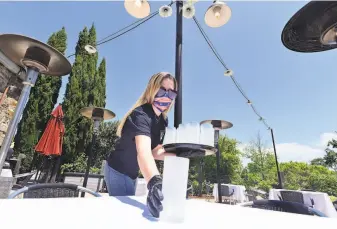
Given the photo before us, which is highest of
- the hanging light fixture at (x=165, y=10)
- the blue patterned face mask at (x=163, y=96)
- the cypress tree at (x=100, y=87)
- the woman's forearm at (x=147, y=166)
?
the cypress tree at (x=100, y=87)

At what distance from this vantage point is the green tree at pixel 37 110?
8.84m

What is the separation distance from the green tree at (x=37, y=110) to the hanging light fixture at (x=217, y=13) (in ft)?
29.4

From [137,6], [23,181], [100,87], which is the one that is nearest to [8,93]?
[137,6]

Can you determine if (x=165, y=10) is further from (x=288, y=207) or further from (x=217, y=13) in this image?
(x=288, y=207)

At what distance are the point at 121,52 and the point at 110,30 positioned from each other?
9.54ft

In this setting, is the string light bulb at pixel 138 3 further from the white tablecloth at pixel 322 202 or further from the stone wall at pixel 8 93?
the white tablecloth at pixel 322 202

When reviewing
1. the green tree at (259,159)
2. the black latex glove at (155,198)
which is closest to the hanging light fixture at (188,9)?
the black latex glove at (155,198)

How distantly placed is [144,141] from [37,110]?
10754mm

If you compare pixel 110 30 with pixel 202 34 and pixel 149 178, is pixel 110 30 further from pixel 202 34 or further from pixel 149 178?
pixel 149 178

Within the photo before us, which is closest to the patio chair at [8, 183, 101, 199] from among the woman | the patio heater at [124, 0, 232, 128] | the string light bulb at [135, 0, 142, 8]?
the woman

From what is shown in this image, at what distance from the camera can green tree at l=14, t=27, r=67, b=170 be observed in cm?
884

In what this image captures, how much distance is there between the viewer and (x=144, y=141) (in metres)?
0.88

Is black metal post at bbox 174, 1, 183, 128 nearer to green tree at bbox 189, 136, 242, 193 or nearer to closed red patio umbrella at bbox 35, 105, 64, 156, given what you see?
closed red patio umbrella at bbox 35, 105, 64, 156

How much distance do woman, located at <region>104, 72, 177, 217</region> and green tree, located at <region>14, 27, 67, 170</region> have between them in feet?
31.0
